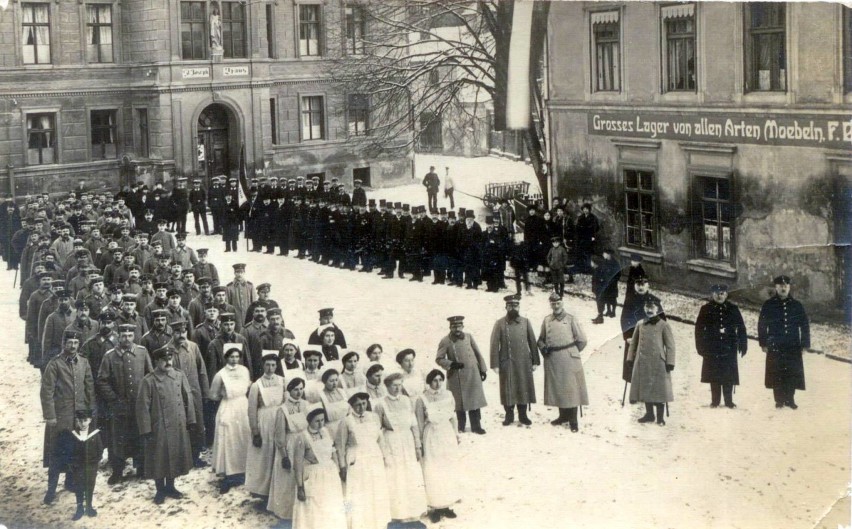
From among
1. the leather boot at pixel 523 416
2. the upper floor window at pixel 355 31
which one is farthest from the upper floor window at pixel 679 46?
the upper floor window at pixel 355 31

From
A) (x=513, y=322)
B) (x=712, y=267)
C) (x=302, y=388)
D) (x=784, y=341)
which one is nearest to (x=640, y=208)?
(x=712, y=267)

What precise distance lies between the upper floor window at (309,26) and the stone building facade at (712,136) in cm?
852

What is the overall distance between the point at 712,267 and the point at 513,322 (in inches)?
98.6

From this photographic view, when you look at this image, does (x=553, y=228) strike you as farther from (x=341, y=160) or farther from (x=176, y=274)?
(x=341, y=160)

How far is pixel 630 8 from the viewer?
10820mm

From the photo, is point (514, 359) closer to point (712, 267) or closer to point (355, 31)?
point (712, 267)

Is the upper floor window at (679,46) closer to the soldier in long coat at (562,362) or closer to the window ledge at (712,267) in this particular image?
the window ledge at (712,267)

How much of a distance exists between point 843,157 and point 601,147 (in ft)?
13.5

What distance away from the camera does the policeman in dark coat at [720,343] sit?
7.98 m

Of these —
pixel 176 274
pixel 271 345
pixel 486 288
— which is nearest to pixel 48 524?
pixel 271 345

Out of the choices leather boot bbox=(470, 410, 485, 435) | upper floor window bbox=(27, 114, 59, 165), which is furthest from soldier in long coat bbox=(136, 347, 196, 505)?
upper floor window bbox=(27, 114, 59, 165)

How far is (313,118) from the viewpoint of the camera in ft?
72.2

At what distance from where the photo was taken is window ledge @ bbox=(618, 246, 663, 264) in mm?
10548

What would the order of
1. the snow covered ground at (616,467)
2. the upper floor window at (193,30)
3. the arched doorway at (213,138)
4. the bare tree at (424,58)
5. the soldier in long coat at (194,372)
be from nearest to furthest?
the snow covered ground at (616,467), the soldier in long coat at (194,372), the bare tree at (424,58), the upper floor window at (193,30), the arched doorway at (213,138)
